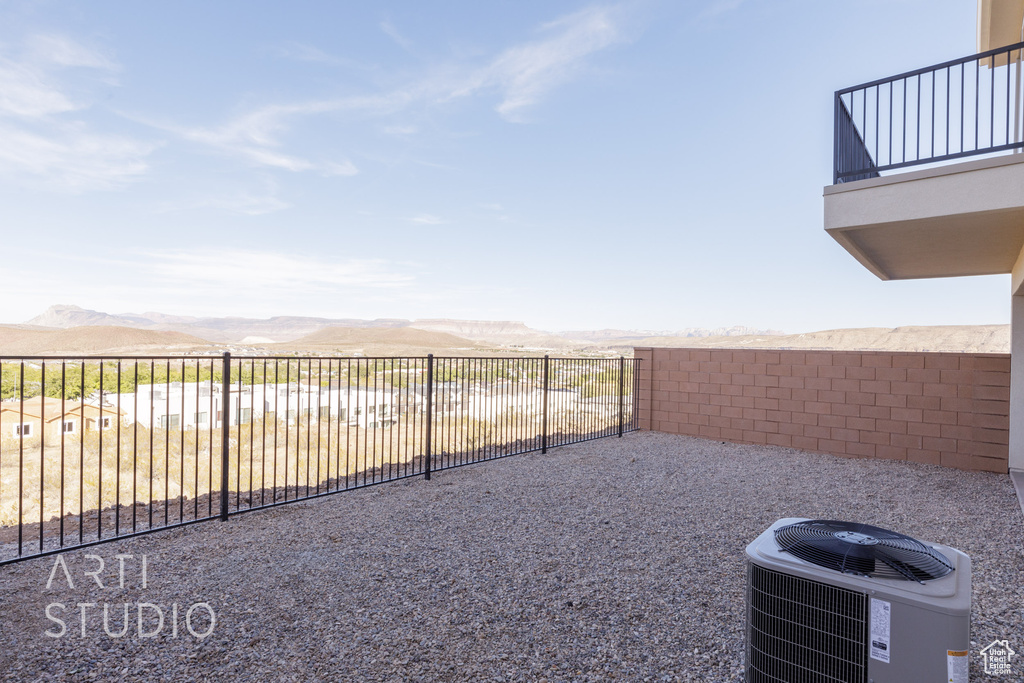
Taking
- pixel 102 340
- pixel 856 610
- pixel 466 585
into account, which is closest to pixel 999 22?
pixel 856 610

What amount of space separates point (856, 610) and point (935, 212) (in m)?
4.61

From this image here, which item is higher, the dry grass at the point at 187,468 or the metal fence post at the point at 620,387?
the metal fence post at the point at 620,387

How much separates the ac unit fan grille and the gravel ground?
67 centimetres

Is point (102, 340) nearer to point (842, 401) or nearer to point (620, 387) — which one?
point (620, 387)

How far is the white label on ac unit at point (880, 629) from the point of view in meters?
1.66

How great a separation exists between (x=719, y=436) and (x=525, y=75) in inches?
800

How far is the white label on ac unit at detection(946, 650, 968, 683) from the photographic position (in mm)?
1579

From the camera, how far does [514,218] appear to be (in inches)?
1821

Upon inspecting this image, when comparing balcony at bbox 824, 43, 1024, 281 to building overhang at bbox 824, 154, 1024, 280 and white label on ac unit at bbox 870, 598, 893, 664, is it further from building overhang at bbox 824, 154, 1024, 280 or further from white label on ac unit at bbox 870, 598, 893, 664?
white label on ac unit at bbox 870, 598, 893, 664

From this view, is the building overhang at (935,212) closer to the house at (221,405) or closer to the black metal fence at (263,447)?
the black metal fence at (263,447)

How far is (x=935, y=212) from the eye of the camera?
4.80 m

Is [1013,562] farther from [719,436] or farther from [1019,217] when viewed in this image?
[719,436]

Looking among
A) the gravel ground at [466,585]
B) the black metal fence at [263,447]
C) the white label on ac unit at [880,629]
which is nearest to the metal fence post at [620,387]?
the black metal fence at [263,447]

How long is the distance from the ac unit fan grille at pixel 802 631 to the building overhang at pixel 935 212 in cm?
458
